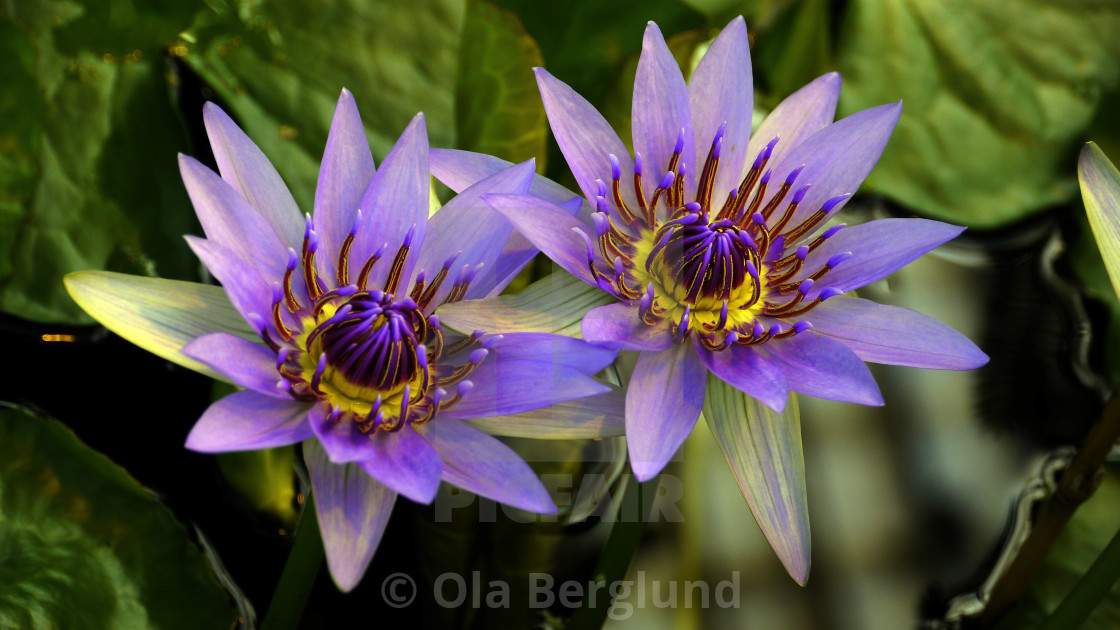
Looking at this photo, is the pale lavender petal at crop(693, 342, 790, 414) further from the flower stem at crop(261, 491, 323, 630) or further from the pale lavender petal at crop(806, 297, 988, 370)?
the flower stem at crop(261, 491, 323, 630)

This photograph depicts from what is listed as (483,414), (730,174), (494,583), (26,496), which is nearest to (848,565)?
(494,583)

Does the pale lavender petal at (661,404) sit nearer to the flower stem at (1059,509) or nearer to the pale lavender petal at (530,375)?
the pale lavender petal at (530,375)

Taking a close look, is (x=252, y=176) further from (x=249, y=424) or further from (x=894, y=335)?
(x=894, y=335)

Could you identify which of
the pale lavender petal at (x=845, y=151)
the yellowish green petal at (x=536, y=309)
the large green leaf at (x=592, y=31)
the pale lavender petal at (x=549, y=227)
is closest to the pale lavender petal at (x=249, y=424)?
the yellowish green petal at (x=536, y=309)

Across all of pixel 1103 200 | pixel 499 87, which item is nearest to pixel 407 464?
pixel 499 87

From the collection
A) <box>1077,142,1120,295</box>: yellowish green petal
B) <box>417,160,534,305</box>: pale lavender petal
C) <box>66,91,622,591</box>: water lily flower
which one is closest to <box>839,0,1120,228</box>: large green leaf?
<box>1077,142,1120,295</box>: yellowish green petal
